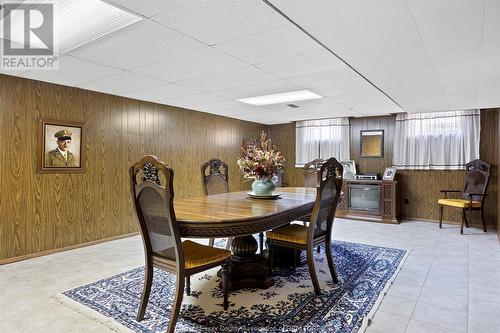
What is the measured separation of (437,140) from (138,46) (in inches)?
222

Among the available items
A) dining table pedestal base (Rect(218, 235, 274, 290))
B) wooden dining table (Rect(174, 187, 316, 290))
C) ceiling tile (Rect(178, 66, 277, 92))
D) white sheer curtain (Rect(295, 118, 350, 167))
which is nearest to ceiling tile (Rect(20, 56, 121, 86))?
ceiling tile (Rect(178, 66, 277, 92))

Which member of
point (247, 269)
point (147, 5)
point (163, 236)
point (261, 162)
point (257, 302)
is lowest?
point (257, 302)

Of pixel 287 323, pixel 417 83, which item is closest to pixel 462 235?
pixel 417 83

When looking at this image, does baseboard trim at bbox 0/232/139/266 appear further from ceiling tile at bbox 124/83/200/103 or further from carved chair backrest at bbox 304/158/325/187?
carved chair backrest at bbox 304/158/325/187

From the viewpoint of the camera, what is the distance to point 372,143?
6.59 metres

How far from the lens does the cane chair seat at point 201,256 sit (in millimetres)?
2125

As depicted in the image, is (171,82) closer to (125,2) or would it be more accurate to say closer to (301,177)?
(125,2)

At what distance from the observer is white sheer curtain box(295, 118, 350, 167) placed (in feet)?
22.3

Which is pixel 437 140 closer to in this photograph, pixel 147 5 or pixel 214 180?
pixel 214 180

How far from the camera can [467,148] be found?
18.0 feet

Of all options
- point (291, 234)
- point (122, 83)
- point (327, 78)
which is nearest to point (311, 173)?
point (327, 78)

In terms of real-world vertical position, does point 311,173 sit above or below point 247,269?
above

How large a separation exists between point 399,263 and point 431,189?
3.21 metres
